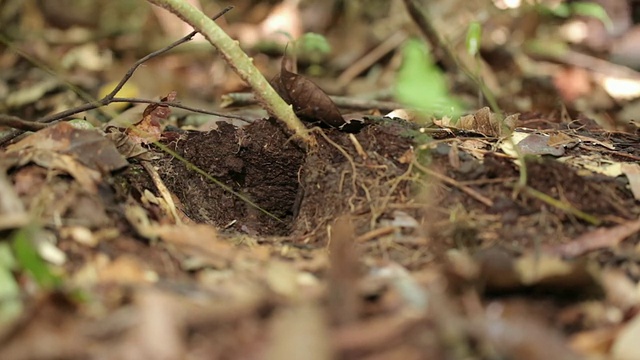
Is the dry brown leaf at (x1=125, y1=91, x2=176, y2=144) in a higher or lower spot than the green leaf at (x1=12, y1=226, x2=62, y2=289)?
higher

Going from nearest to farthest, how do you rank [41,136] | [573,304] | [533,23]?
[573,304]
[41,136]
[533,23]

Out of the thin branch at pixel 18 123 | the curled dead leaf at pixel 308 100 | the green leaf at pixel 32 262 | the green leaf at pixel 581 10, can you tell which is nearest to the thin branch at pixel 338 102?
the curled dead leaf at pixel 308 100

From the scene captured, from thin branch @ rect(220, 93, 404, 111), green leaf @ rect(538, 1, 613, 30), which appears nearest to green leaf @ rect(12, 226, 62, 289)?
thin branch @ rect(220, 93, 404, 111)

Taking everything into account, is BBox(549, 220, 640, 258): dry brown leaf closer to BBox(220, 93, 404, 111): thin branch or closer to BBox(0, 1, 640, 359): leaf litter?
BBox(0, 1, 640, 359): leaf litter

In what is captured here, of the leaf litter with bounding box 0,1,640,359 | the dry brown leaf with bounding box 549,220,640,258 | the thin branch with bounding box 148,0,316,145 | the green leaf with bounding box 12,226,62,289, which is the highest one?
the thin branch with bounding box 148,0,316,145

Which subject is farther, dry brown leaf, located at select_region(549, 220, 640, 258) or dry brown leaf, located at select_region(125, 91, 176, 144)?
dry brown leaf, located at select_region(125, 91, 176, 144)

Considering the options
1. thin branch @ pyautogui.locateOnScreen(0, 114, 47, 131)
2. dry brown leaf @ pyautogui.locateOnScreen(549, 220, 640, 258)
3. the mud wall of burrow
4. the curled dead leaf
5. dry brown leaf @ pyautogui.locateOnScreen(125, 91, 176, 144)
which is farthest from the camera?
dry brown leaf @ pyautogui.locateOnScreen(125, 91, 176, 144)

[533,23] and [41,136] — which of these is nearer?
[41,136]

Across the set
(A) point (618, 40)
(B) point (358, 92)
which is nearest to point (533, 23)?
(A) point (618, 40)

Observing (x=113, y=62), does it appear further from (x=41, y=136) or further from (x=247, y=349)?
(x=247, y=349)
